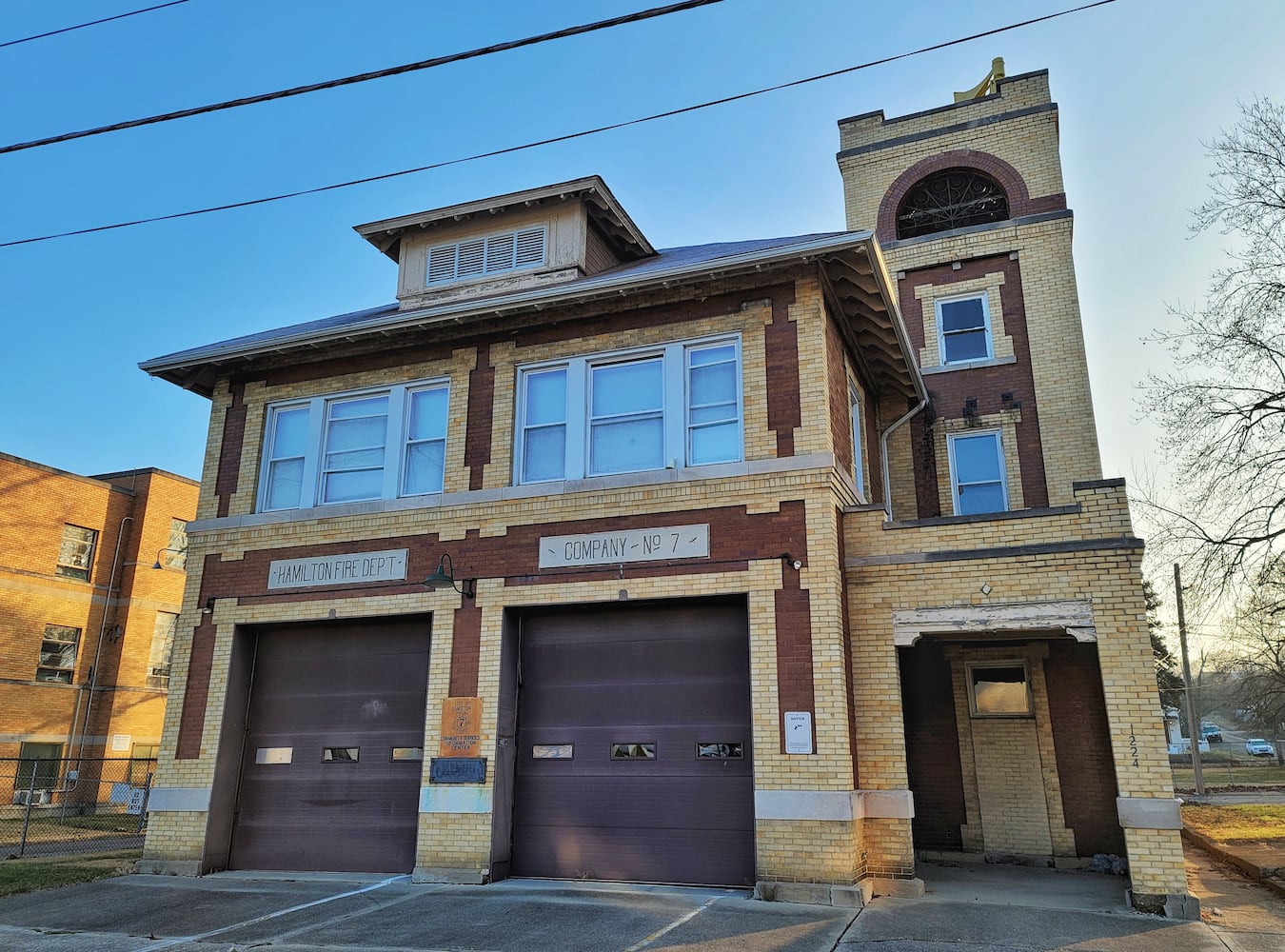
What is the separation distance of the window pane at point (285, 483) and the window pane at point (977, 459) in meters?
12.0

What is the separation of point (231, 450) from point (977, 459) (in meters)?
13.6

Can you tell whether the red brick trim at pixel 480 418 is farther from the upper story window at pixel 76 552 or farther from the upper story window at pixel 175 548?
the upper story window at pixel 175 548

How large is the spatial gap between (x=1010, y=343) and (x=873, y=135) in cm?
617

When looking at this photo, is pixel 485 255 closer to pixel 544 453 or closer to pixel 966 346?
pixel 544 453

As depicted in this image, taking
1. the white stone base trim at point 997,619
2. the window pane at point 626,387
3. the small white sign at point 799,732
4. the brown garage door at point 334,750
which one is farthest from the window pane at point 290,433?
the white stone base trim at point 997,619

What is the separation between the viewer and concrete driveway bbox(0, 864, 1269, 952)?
8805 mm

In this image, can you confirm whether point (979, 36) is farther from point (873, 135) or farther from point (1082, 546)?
point (873, 135)

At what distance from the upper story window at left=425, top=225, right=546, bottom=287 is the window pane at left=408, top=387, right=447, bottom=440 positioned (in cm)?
255

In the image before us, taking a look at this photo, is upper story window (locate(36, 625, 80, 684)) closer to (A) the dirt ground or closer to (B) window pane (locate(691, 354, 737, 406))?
(B) window pane (locate(691, 354, 737, 406))

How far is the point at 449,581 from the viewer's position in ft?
41.0

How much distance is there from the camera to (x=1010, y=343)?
18.2m

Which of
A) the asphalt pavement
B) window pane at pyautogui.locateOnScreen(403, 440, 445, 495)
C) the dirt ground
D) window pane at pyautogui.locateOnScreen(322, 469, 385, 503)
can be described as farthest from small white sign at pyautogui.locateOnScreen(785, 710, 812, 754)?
window pane at pyautogui.locateOnScreen(322, 469, 385, 503)

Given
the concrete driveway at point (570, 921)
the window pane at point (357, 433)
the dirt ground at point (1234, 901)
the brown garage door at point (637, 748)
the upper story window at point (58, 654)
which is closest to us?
the concrete driveway at point (570, 921)

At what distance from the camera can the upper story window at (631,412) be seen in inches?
513
